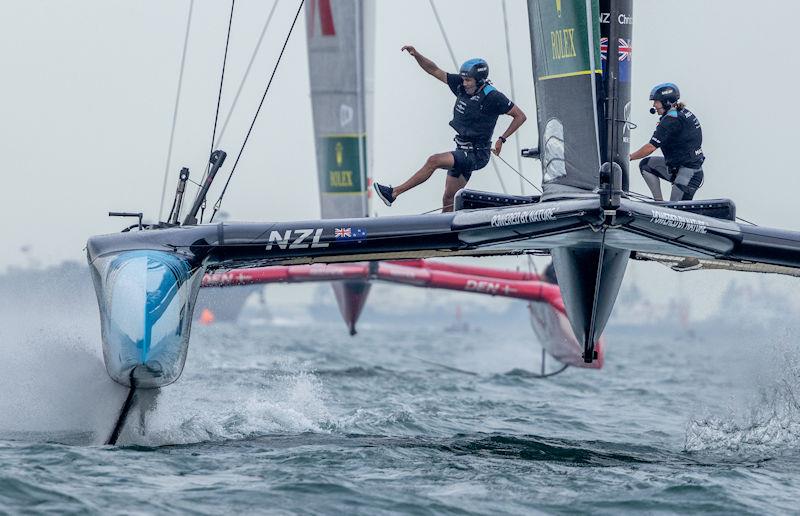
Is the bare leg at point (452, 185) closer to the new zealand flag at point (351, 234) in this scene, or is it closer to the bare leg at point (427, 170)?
the bare leg at point (427, 170)

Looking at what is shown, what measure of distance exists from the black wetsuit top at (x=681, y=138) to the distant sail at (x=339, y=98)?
6209mm

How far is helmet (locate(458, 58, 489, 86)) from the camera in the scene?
22.2 ft

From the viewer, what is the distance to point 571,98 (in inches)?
242

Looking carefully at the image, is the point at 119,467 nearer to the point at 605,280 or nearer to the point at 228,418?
the point at 228,418

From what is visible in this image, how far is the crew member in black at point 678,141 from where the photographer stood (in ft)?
22.8

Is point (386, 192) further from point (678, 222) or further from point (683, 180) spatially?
point (678, 222)

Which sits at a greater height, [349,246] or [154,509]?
[349,246]

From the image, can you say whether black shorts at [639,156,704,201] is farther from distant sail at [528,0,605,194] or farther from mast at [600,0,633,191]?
distant sail at [528,0,605,194]

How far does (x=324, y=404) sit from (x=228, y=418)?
1.19m

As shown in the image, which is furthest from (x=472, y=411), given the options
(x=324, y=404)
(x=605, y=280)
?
(x=605, y=280)

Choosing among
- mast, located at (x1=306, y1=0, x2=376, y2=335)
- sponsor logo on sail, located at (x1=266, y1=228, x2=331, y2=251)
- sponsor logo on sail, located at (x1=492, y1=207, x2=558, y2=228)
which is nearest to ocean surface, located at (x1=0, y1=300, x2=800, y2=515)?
sponsor logo on sail, located at (x1=266, y1=228, x2=331, y2=251)

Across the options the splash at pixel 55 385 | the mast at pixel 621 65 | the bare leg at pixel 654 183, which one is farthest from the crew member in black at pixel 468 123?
the splash at pixel 55 385

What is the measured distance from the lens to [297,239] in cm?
622

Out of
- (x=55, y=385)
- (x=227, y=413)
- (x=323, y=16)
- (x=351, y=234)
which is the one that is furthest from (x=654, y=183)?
(x=323, y=16)
